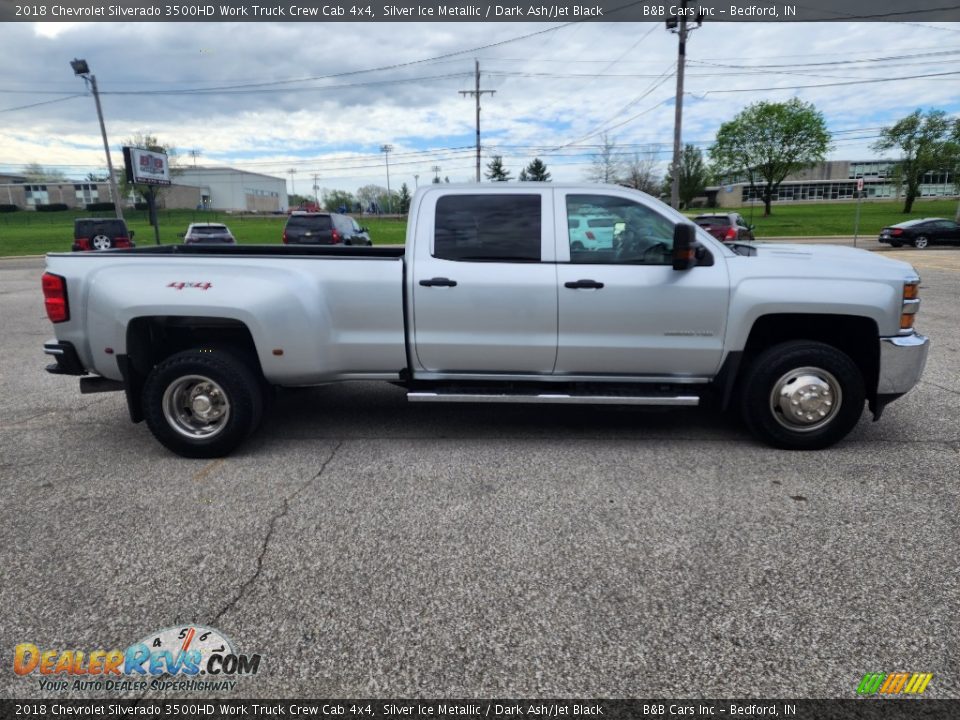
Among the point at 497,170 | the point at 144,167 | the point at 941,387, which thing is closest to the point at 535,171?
the point at 497,170

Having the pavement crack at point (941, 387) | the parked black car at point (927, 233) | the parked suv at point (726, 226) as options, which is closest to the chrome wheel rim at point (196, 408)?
the pavement crack at point (941, 387)

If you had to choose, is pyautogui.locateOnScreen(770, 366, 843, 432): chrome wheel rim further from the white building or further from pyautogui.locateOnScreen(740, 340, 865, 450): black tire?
the white building

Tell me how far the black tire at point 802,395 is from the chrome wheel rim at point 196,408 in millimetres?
3750

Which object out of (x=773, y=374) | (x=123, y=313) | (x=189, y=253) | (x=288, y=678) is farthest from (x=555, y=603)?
(x=189, y=253)

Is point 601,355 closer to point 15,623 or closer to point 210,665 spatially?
point 210,665

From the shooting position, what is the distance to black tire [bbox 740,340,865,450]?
4359 mm

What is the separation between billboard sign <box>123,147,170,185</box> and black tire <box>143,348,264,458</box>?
118 ft

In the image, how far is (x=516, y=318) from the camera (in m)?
4.45

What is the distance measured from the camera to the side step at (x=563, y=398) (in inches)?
174

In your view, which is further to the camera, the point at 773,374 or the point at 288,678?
the point at 773,374

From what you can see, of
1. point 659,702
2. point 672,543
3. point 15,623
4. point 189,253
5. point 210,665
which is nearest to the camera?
point 659,702

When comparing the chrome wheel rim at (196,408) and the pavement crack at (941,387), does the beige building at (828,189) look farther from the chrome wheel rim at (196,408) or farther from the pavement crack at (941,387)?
the chrome wheel rim at (196,408)

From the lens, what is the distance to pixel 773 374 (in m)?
4.39

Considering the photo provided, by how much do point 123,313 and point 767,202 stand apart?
77774 mm
